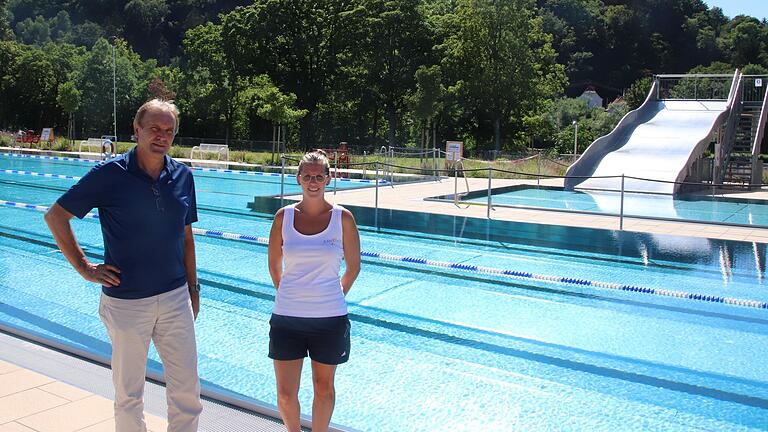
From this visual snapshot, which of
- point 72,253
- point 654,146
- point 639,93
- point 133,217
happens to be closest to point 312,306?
point 133,217

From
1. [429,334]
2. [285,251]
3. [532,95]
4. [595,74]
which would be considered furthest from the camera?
[595,74]

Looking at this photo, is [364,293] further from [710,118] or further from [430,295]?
[710,118]

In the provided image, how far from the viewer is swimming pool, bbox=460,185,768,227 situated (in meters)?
15.5

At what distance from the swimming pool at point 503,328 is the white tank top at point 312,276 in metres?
1.43

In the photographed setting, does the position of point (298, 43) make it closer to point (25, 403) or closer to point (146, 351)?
point (25, 403)

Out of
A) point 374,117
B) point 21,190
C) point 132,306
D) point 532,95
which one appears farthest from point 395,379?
point 374,117

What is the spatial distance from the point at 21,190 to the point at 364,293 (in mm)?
13445

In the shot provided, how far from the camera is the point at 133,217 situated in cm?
315

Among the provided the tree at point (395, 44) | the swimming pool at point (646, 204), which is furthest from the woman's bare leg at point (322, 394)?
the tree at point (395, 44)

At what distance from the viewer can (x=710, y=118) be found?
23453 millimetres

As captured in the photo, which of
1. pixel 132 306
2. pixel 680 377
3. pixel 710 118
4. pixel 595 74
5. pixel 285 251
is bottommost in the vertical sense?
pixel 680 377

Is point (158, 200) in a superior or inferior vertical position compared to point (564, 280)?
superior

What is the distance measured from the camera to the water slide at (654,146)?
2025 cm

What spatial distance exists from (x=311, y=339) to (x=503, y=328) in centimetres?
393
